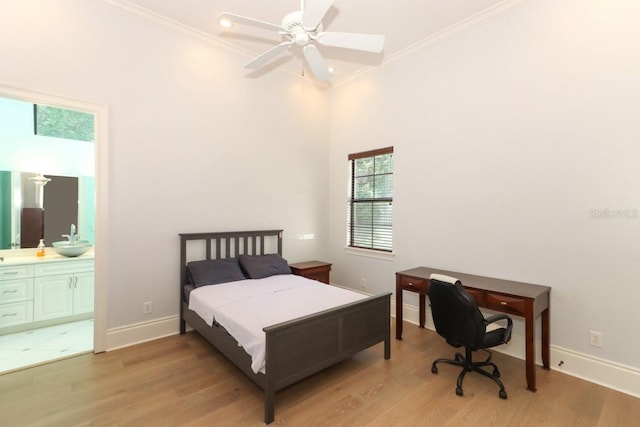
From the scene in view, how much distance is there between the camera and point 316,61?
104 inches

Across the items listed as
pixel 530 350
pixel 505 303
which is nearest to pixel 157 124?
pixel 505 303

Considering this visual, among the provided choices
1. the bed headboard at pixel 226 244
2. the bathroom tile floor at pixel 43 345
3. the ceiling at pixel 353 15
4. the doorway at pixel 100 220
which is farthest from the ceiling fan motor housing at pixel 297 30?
the bathroom tile floor at pixel 43 345

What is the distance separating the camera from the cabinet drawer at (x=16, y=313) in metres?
3.32

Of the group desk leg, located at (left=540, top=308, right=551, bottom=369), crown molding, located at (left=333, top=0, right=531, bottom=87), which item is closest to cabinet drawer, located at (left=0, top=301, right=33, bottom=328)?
crown molding, located at (left=333, top=0, right=531, bottom=87)

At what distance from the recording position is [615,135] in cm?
240

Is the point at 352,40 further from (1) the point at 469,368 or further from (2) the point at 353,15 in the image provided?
(1) the point at 469,368

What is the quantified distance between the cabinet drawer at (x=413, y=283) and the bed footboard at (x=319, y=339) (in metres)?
0.45

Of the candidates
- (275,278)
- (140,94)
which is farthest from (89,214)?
(275,278)

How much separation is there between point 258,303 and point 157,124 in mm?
2263

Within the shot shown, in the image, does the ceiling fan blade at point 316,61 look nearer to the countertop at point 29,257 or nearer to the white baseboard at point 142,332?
the white baseboard at point 142,332

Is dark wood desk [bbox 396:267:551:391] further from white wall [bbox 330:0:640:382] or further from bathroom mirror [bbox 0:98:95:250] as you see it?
bathroom mirror [bbox 0:98:95:250]

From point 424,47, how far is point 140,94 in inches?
132

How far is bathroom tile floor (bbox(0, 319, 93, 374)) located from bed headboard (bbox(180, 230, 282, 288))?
47.2 inches

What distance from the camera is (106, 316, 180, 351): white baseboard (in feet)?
9.89
